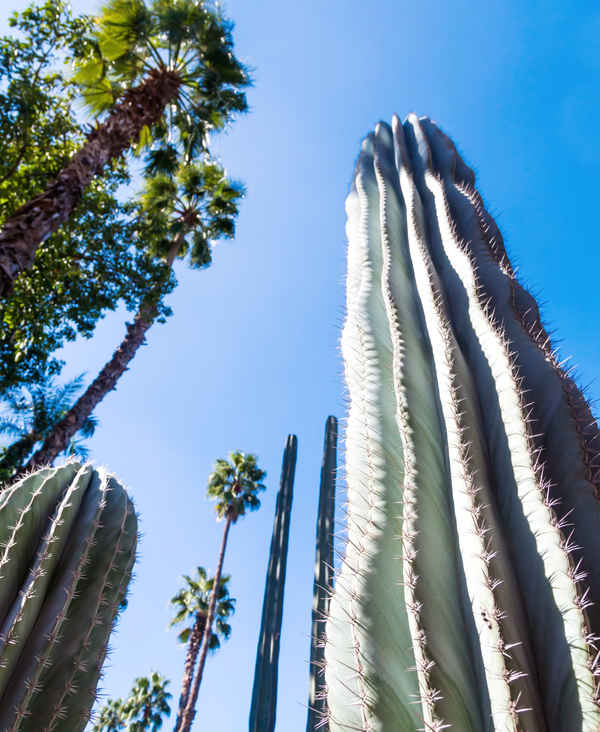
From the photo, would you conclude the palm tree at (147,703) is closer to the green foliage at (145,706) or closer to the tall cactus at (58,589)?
the green foliage at (145,706)

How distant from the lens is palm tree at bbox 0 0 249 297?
7027 mm

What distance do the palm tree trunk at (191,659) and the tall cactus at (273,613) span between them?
9.51 m

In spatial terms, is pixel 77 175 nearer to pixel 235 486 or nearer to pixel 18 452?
pixel 18 452

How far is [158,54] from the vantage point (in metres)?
8.52

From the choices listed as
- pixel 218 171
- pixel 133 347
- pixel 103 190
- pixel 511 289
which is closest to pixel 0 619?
pixel 511 289

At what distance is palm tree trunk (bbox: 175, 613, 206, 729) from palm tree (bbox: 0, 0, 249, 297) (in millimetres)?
16168

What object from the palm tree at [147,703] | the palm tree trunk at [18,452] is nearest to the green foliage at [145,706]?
the palm tree at [147,703]

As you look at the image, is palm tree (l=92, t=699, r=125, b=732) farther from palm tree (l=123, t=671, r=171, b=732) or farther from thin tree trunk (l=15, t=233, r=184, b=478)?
thin tree trunk (l=15, t=233, r=184, b=478)

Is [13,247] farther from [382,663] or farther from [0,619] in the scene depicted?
[382,663]

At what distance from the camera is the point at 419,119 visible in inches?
153

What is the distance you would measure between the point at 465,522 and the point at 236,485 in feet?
63.4

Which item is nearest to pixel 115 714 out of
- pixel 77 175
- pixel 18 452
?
pixel 18 452

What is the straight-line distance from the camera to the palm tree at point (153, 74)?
7.03m

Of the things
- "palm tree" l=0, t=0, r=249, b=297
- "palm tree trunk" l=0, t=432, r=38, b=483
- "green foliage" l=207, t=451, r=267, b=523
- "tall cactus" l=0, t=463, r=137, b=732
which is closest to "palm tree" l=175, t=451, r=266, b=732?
"green foliage" l=207, t=451, r=267, b=523
